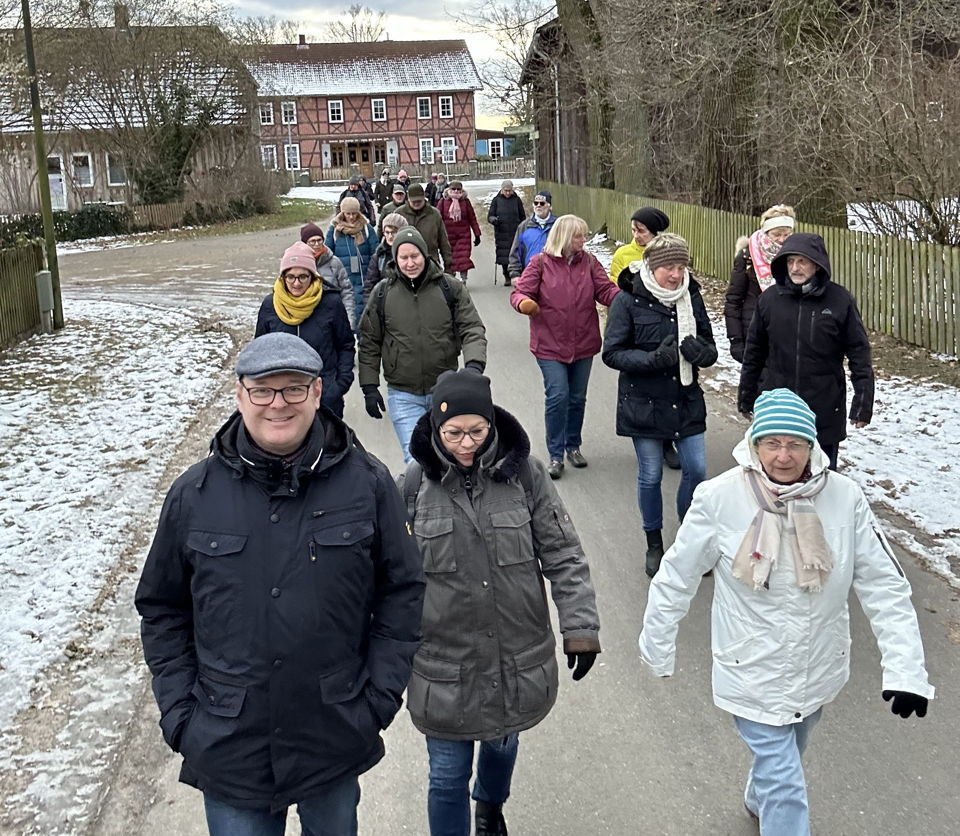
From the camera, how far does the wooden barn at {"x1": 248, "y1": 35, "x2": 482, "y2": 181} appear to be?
7850 centimetres

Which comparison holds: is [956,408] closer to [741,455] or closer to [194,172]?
[741,455]

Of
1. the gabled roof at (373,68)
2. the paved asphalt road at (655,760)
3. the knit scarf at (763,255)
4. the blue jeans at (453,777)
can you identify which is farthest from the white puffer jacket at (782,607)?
the gabled roof at (373,68)

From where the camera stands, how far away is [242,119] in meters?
39.5

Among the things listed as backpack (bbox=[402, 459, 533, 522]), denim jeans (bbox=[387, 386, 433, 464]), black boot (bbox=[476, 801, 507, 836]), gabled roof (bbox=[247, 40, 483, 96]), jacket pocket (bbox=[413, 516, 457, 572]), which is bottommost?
black boot (bbox=[476, 801, 507, 836])

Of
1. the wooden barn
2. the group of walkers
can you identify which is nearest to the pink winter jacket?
the group of walkers

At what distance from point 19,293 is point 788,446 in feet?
47.5

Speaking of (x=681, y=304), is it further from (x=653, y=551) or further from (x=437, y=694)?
(x=437, y=694)

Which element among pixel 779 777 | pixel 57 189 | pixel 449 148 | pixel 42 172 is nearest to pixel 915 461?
pixel 779 777

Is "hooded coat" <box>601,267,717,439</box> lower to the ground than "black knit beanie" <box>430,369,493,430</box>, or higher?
lower

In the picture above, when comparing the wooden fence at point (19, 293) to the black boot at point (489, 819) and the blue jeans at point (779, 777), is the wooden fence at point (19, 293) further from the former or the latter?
the blue jeans at point (779, 777)

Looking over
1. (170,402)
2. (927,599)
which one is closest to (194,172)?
(170,402)

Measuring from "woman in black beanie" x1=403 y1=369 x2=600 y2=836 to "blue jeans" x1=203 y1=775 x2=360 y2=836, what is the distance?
519 mm

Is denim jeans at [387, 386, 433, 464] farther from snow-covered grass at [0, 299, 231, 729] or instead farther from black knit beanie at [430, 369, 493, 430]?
black knit beanie at [430, 369, 493, 430]

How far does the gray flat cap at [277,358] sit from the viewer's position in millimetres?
2877
